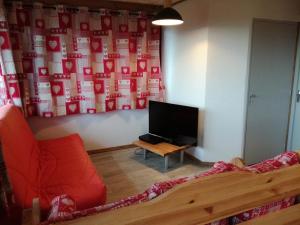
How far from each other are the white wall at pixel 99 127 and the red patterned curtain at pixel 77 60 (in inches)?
6.0

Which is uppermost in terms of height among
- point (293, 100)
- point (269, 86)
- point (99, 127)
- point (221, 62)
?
point (221, 62)

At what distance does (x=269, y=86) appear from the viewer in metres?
3.26

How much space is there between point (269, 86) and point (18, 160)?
2973 millimetres

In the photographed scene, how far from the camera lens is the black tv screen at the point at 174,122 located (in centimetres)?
333

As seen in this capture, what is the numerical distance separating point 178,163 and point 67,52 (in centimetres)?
215

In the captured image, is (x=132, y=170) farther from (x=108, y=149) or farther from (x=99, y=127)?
(x=99, y=127)

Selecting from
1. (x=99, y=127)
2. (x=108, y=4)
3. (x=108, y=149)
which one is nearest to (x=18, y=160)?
(x=99, y=127)

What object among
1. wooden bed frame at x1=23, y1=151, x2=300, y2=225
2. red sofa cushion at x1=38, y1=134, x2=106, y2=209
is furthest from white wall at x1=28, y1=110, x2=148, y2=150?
wooden bed frame at x1=23, y1=151, x2=300, y2=225

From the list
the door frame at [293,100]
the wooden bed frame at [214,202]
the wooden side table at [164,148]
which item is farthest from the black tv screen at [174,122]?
the wooden bed frame at [214,202]

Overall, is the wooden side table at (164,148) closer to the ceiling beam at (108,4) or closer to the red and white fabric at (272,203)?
the red and white fabric at (272,203)

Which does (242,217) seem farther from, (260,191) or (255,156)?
(255,156)

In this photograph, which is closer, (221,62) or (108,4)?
(221,62)

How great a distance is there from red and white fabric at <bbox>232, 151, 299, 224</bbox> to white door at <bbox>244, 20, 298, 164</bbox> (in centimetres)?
185

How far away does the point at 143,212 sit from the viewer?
955mm
